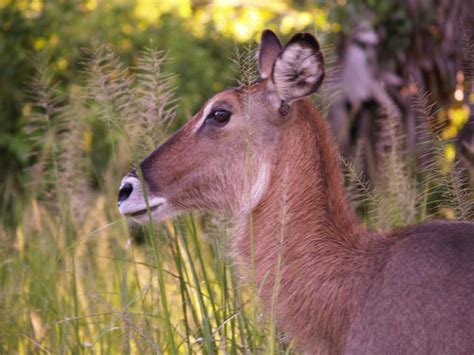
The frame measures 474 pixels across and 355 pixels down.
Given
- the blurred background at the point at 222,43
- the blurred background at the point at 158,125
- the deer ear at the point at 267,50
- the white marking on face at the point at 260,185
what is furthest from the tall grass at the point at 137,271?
the blurred background at the point at 222,43

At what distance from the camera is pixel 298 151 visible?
4.09 meters

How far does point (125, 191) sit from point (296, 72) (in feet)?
2.67

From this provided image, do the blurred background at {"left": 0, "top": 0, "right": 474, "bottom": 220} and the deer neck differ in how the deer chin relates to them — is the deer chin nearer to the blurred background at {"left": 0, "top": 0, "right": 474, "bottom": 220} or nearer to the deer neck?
the deer neck

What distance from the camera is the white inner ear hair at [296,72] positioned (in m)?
4.02

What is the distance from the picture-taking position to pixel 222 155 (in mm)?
4301

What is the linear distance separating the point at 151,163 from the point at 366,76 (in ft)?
13.3

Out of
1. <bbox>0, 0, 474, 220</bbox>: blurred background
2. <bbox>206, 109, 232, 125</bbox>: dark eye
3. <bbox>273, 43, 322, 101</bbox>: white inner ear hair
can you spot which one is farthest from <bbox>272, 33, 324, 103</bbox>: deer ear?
<bbox>0, 0, 474, 220</bbox>: blurred background

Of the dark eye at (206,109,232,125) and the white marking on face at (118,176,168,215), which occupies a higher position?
the dark eye at (206,109,232,125)

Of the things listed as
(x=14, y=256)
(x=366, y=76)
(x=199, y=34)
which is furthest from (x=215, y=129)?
(x=199, y=34)

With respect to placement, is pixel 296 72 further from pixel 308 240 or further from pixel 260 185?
pixel 308 240

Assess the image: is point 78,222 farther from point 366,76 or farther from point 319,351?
point 319,351

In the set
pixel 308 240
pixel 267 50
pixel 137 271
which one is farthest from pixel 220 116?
pixel 137 271

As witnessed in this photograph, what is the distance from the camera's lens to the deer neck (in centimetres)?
382

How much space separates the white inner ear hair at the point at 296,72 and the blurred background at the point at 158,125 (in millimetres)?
182
